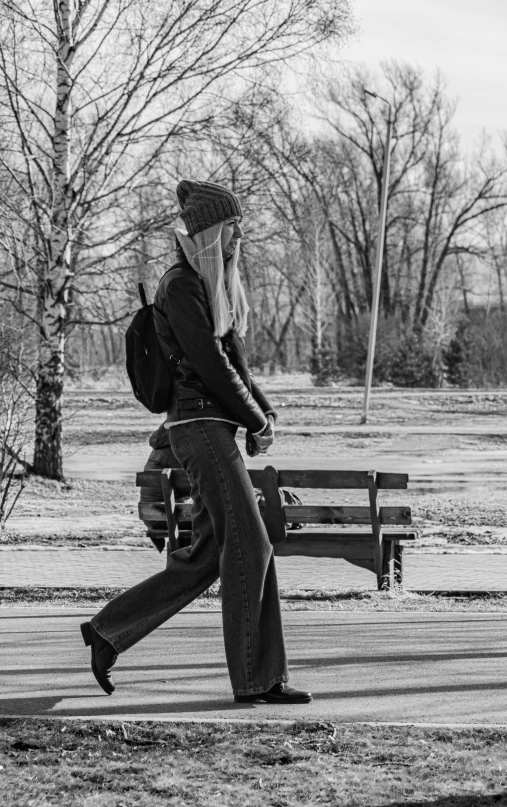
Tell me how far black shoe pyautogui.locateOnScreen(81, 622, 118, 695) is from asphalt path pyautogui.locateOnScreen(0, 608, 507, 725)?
0.18 feet

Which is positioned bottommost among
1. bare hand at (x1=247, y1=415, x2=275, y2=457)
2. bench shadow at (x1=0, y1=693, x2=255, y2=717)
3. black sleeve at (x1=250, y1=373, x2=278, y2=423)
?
bench shadow at (x1=0, y1=693, x2=255, y2=717)

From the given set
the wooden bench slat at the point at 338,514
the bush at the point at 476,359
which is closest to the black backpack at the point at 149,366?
the wooden bench slat at the point at 338,514

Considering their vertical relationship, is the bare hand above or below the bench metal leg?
above

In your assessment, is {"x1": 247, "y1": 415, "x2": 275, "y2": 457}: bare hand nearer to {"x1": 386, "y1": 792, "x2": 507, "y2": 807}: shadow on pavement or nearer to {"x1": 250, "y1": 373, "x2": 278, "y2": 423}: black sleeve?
{"x1": 250, "y1": 373, "x2": 278, "y2": 423}: black sleeve

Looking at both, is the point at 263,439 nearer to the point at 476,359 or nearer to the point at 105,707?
the point at 105,707

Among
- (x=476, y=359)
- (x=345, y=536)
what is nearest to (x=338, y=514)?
(x=345, y=536)

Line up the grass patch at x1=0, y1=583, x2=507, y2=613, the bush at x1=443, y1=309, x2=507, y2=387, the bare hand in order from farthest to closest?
the bush at x1=443, y1=309, x2=507, y2=387
the grass patch at x1=0, y1=583, x2=507, y2=613
the bare hand

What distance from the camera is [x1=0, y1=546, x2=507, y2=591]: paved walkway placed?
25.8ft

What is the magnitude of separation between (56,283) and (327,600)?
8.67 m

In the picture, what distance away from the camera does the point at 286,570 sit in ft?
28.8

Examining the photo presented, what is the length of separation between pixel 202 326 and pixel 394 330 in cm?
4572

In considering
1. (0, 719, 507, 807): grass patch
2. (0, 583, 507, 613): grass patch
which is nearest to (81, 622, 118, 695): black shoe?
(0, 719, 507, 807): grass patch

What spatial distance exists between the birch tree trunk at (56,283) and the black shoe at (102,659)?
33.5ft

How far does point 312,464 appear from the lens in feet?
63.2
